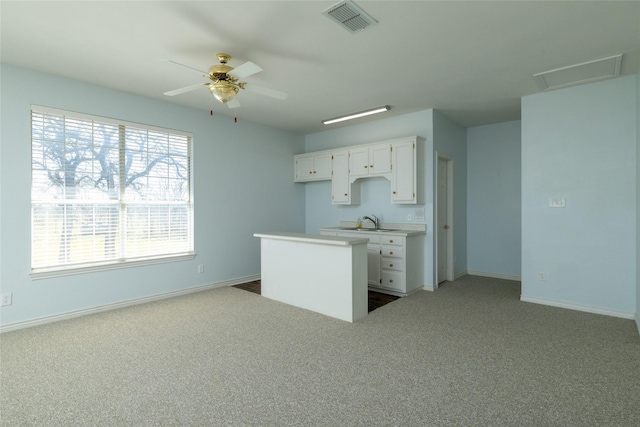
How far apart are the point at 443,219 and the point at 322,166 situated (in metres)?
2.31

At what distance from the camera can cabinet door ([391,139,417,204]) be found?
16.2ft

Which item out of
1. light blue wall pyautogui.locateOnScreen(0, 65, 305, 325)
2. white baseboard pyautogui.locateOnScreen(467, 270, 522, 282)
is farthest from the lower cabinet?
light blue wall pyautogui.locateOnScreen(0, 65, 305, 325)

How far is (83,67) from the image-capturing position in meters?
3.55

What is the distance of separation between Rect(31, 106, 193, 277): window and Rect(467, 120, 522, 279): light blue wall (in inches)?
195

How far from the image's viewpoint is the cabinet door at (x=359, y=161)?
5426 millimetres

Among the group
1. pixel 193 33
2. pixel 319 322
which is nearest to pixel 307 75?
pixel 193 33

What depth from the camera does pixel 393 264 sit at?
487 cm

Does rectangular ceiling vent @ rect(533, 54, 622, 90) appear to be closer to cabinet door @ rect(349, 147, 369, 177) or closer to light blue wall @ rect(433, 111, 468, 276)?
light blue wall @ rect(433, 111, 468, 276)

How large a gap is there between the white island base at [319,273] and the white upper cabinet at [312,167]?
1.92m

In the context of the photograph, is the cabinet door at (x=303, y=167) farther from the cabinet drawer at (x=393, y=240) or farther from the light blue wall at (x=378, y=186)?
the cabinet drawer at (x=393, y=240)

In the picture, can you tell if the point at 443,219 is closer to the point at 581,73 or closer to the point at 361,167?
the point at 361,167

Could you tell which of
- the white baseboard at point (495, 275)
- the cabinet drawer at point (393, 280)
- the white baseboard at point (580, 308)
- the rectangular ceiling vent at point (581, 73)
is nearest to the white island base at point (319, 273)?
the cabinet drawer at point (393, 280)

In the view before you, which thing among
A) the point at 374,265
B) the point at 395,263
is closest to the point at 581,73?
the point at 395,263

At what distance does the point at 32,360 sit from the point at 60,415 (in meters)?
1.09
